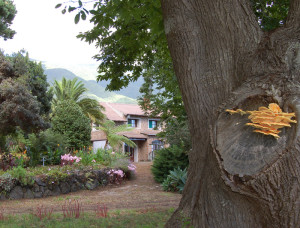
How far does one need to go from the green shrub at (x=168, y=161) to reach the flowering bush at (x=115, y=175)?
178 cm

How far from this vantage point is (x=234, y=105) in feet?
9.45

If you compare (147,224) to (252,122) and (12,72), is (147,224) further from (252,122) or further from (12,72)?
(12,72)

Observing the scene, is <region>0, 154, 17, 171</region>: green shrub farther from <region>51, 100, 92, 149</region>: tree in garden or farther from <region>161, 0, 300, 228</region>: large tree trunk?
<region>161, 0, 300, 228</region>: large tree trunk

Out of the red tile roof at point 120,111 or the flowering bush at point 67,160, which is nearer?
the flowering bush at point 67,160

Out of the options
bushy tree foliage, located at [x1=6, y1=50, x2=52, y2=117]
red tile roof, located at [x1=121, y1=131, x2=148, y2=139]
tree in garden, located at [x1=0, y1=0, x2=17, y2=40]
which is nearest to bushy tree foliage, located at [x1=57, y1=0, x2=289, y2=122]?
bushy tree foliage, located at [x1=6, y1=50, x2=52, y2=117]

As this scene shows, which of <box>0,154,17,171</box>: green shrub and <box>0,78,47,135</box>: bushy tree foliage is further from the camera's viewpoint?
<box>0,78,47,135</box>: bushy tree foliage

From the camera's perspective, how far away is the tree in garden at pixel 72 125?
1912 cm

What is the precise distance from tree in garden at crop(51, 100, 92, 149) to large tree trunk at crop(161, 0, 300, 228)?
644 inches

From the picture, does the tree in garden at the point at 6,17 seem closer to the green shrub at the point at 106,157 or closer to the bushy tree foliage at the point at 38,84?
the bushy tree foliage at the point at 38,84

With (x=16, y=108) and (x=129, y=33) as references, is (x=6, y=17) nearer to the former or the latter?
(x=16, y=108)

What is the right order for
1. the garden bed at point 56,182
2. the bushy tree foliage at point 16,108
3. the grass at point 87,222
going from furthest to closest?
the bushy tree foliage at point 16,108 → the garden bed at point 56,182 → the grass at point 87,222

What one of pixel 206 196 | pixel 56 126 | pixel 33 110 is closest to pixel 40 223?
pixel 206 196

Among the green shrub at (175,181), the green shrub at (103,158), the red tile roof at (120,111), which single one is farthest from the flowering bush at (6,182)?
the red tile roof at (120,111)

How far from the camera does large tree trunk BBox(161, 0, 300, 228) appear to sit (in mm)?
2527
